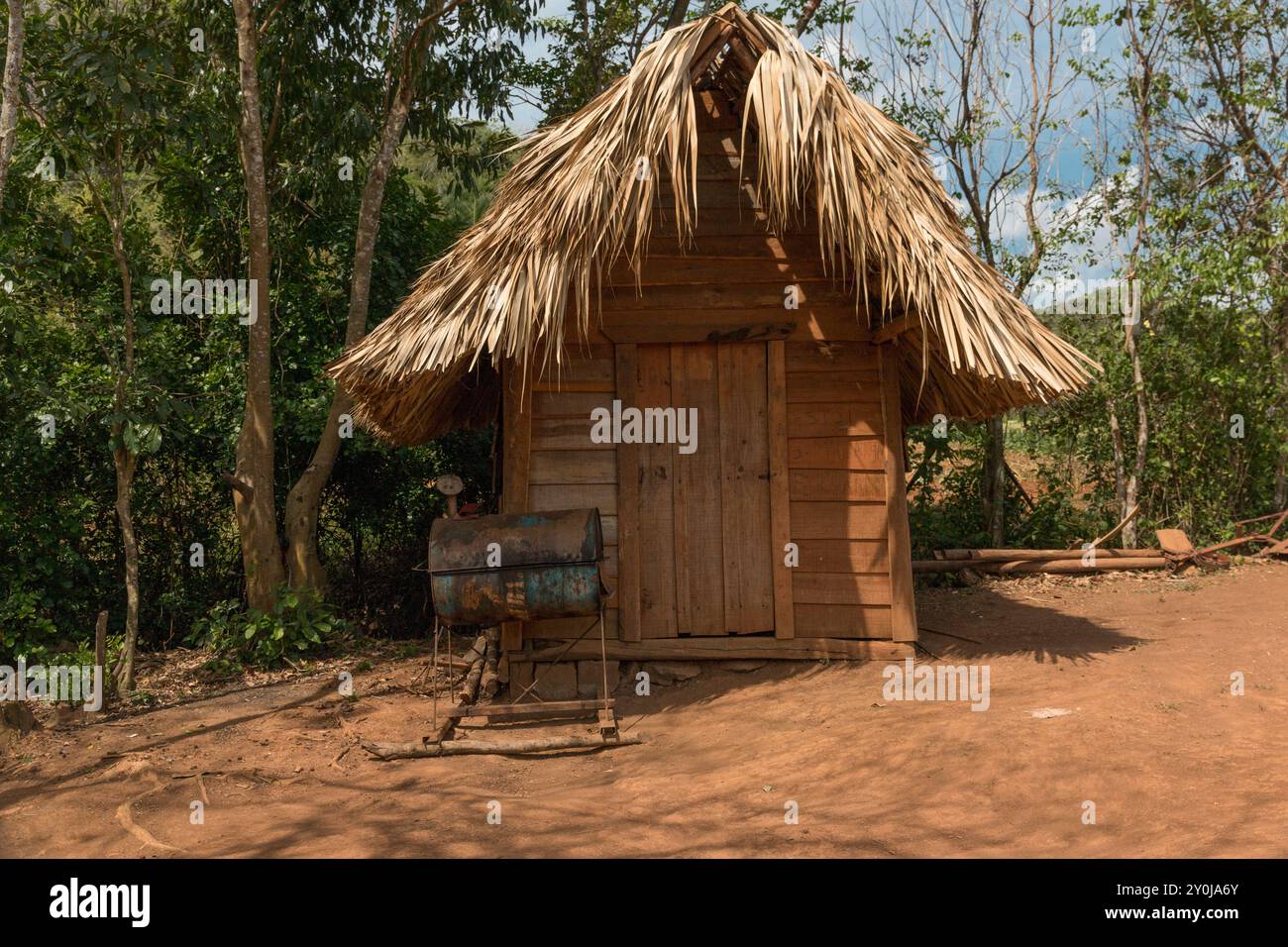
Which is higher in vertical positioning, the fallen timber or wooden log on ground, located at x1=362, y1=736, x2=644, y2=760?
the fallen timber

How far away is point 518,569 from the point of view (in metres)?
6.21

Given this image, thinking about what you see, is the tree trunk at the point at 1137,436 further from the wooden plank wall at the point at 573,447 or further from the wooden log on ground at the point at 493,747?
the wooden log on ground at the point at 493,747

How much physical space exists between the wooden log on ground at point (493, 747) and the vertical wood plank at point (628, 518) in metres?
1.20

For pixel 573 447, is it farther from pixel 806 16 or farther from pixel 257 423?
pixel 806 16

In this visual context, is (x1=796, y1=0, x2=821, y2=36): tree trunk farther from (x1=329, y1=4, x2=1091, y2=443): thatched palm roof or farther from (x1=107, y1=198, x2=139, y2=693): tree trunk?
(x1=107, y1=198, x2=139, y2=693): tree trunk

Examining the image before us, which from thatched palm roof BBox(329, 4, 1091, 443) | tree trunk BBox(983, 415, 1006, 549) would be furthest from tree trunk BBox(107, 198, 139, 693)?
tree trunk BBox(983, 415, 1006, 549)

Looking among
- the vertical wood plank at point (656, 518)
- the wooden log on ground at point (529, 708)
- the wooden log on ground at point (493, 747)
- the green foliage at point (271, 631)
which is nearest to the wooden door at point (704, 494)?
the vertical wood plank at point (656, 518)

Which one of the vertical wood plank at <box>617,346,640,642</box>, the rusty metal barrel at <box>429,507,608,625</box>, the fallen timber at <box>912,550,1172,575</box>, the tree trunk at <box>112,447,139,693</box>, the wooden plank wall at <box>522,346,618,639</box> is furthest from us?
the fallen timber at <box>912,550,1172,575</box>

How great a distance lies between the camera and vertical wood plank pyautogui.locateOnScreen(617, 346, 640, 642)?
7109 mm

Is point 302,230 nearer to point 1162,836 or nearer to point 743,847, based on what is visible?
point 743,847

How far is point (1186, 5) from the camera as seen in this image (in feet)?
39.3

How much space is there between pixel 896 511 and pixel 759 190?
2.45 metres

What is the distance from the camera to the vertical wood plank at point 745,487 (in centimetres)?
721

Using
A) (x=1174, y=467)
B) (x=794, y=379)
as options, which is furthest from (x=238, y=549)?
(x=1174, y=467)
